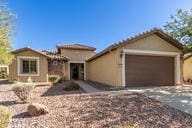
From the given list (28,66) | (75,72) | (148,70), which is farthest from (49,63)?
(148,70)

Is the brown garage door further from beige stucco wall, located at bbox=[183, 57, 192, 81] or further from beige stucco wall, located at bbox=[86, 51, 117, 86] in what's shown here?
beige stucco wall, located at bbox=[183, 57, 192, 81]

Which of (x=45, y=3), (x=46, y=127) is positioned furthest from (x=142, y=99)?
(x=45, y=3)

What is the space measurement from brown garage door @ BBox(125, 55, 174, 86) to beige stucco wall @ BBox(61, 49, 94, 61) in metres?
13.2

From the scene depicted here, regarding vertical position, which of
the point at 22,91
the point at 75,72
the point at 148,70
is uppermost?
the point at 148,70

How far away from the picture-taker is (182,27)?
14.2 meters

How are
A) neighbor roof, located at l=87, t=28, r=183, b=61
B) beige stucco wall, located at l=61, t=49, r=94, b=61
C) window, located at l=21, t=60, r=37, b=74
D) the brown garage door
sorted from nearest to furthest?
neighbor roof, located at l=87, t=28, r=183, b=61, the brown garage door, window, located at l=21, t=60, r=37, b=74, beige stucco wall, located at l=61, t=49, r=94, b=61

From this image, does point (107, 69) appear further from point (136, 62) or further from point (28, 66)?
point (28, 66)

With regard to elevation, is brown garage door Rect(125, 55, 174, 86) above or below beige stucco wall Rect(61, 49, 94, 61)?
below

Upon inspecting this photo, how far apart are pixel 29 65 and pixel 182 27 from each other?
17.6 meters

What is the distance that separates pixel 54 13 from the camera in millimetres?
20656

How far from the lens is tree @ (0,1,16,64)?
8.74 metres

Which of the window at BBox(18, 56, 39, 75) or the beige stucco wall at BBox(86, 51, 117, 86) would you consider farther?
the window at BBox(18, 56, 39, 75)

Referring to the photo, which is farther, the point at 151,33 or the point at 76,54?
the point at 76,54

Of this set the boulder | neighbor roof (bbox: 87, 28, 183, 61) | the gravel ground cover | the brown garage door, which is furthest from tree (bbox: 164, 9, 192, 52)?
the boulder
